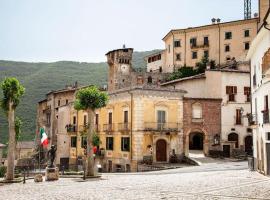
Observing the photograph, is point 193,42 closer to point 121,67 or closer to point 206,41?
point 206,41

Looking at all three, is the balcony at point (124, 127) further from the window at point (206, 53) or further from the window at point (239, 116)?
the window at point (206, 53)

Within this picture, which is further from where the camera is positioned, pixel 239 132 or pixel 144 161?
pixel 239 132

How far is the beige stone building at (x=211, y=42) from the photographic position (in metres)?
68.6

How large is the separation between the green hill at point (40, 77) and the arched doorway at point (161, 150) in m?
61.2

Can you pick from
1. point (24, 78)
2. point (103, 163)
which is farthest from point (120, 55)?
point (24, 78)

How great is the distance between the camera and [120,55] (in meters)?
74.1

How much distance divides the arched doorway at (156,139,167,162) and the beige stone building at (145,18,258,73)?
3251 centimetres

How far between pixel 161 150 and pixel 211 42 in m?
35.7

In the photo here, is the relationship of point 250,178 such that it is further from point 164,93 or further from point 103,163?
point 103,163

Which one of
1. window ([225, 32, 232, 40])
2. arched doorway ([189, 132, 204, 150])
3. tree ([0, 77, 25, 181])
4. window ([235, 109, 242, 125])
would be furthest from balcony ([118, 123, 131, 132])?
window ([225, 32, 232, 40])

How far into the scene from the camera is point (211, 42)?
71.1m

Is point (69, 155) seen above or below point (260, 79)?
below

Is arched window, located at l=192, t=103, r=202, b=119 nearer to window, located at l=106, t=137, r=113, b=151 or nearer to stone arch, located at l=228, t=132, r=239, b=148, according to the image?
stone arch, located at l=228, t=132, r=239, b=148

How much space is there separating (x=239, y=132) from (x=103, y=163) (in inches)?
622
